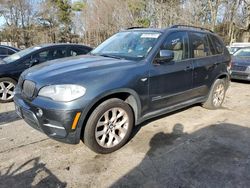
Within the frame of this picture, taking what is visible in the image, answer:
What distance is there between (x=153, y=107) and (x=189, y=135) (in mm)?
825

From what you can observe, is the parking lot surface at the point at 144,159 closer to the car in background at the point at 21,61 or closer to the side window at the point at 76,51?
the car in background at the point at 21,61

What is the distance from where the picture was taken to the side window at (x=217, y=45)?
18.1ft

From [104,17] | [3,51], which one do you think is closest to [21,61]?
[3,51]

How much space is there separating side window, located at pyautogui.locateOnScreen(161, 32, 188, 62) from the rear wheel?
1.36 meters

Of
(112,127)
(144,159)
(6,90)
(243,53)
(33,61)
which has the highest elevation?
(243,53)

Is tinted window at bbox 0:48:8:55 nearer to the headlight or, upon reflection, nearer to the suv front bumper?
the suv front bumper

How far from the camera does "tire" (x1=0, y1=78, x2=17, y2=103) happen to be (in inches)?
241

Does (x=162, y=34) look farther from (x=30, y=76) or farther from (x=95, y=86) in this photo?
(x=30, y=76)

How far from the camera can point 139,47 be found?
4.23m

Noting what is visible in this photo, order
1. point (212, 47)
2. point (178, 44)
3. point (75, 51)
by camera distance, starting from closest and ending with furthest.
Answer: point (178, 44) < point (212, 47) < point (75, 51)

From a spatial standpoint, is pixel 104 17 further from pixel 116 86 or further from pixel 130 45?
pixel 116 86

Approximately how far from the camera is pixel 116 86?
348 centimetres

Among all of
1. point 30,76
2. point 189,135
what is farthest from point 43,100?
point 189,135

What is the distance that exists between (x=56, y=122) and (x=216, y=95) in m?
3.92
